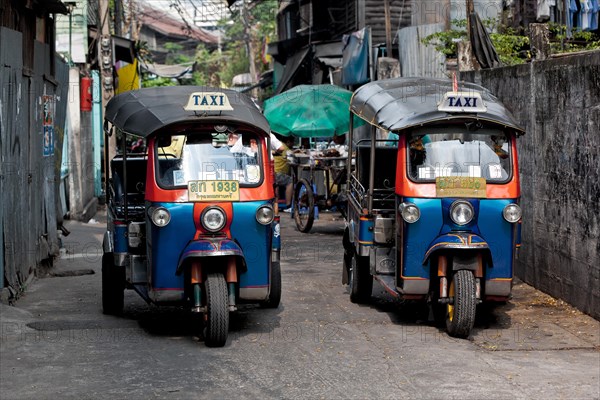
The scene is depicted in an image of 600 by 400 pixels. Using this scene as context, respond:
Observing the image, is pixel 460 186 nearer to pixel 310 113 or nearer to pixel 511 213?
pixel 511 213

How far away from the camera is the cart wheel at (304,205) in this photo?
17703 millimetres

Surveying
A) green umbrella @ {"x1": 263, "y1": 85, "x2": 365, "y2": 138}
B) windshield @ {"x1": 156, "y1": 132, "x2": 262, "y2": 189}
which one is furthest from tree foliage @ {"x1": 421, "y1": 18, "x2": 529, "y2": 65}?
windshield @ {"x1": 156, "y1": 132, "x2": 262, "y2": 189}

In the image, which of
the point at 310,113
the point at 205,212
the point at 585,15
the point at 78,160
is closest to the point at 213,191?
the point at 205,212

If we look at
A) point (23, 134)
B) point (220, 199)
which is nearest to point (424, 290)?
point (220, 199)

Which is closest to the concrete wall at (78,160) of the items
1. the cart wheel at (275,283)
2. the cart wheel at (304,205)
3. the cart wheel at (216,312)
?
the cart wheel at (304,205)

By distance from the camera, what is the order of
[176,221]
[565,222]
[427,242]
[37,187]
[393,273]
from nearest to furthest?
[176,221] < [427,242] < [393,273] < [565,222] < [37,187]

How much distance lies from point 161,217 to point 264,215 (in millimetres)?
950

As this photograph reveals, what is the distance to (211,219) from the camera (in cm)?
883

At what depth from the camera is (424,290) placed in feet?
31.3

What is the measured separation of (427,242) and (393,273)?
0.92 m

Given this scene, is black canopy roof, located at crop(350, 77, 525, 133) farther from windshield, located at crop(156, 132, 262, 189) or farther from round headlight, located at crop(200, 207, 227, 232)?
round headlight, located at crop(200, 207, 227, 232)

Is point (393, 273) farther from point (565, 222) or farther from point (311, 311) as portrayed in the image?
point (565, 222)

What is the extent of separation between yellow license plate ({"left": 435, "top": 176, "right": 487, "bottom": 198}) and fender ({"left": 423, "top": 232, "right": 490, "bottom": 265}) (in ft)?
1.28

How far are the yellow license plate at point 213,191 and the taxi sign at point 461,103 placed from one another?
2.21 m
